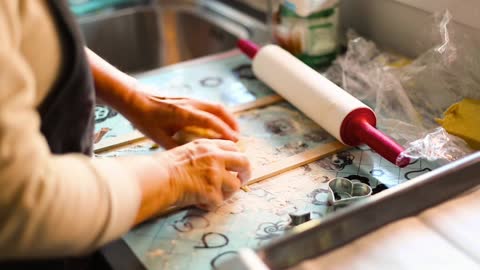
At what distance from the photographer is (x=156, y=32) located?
4.60ft

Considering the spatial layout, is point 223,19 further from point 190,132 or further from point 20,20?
point 20,20

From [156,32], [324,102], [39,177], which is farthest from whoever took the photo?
[156,32]

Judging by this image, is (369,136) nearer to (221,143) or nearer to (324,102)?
(324,102)

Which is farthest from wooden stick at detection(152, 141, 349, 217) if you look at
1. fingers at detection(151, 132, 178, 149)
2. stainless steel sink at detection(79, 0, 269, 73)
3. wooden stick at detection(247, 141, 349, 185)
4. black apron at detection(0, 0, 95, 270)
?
stainless steel sink at detection(79, 0, 269, 73)

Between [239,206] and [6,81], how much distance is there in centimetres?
33

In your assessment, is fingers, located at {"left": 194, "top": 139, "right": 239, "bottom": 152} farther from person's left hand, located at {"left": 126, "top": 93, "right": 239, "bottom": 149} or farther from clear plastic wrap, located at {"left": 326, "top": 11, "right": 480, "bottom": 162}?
clear plastic wrap, located at {"left": 326, "top": 11, "right": 480, "bottom": 162}

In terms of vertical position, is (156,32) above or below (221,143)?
below

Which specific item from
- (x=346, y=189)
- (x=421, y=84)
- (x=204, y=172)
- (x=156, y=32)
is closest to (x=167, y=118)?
(x=204, y=172)

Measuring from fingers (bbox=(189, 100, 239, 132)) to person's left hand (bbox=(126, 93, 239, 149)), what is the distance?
18mm

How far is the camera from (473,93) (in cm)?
84

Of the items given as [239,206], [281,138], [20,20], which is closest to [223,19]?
[281,138]

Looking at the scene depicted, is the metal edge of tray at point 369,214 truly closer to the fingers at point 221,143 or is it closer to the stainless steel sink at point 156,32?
the fingers at point 221,143

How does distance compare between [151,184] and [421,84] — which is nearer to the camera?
[151,184]

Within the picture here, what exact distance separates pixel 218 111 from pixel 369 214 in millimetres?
293
